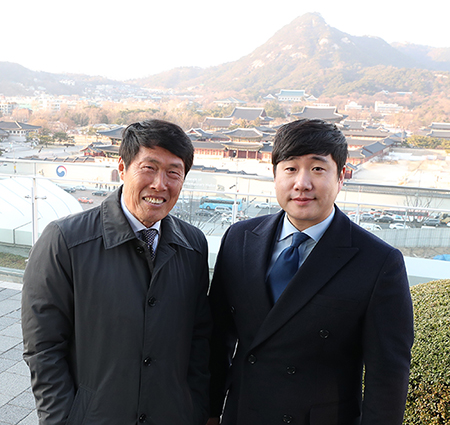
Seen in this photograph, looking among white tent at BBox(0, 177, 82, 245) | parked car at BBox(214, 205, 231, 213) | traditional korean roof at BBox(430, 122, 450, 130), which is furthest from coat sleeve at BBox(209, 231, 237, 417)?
traditional korean roof at BBox(430, 122, 450, 130)

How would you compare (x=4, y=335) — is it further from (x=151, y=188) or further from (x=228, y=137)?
(x=228, y=137)

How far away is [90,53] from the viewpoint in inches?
2630

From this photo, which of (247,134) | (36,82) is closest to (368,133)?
(247,134)

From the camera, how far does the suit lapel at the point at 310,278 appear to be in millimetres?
1099

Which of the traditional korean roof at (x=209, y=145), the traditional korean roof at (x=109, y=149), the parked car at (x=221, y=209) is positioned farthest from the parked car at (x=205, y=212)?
the traditional korean roof at (x=209, y=145)

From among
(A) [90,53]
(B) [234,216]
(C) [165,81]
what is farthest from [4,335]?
(A) [90,53]

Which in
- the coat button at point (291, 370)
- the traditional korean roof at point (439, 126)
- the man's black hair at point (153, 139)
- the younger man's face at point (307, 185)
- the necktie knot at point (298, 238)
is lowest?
the coat button at point (291, 370)

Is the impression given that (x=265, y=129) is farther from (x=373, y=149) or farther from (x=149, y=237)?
(x=149, y=237)

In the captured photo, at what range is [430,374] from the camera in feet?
4.51

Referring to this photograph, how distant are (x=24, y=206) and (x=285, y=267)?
377 centimetres

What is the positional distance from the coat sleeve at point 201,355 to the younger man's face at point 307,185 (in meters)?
0.34

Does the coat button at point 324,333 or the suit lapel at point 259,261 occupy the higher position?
the suit lapel at point 259,261

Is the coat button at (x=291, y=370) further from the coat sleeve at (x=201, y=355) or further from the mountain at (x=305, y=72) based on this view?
the mountain at (x=305, y=72)

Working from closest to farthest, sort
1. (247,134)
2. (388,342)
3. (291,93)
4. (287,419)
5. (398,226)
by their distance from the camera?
(388,342), (287,419), (398,226), (247,134), (291,93)
